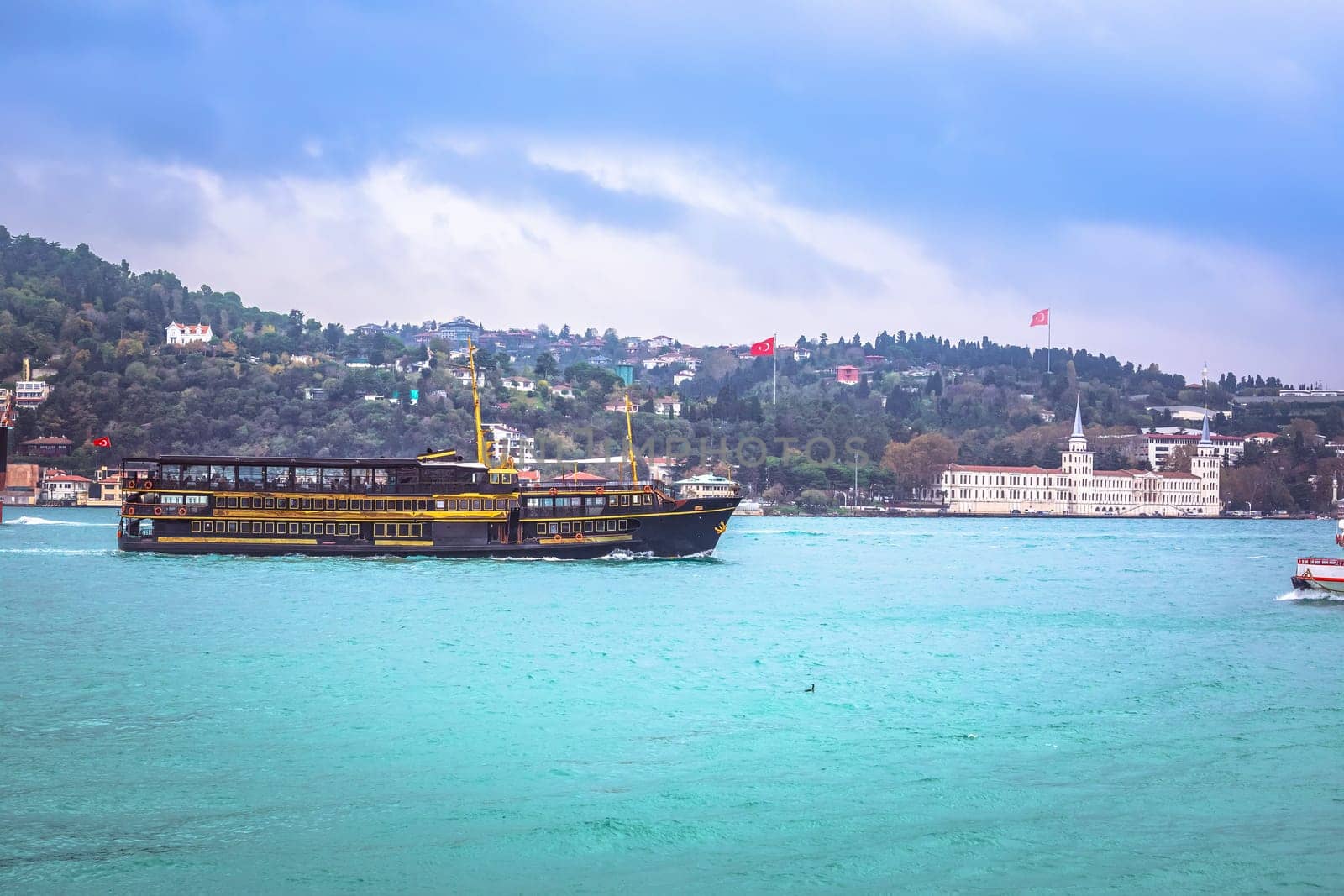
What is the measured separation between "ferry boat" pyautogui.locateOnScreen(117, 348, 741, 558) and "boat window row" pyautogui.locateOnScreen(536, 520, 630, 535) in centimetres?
3

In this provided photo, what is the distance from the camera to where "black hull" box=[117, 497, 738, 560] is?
47.4m

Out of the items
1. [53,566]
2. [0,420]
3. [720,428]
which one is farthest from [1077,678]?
[720,428]

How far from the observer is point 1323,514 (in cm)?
15125

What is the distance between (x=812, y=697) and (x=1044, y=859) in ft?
28.2

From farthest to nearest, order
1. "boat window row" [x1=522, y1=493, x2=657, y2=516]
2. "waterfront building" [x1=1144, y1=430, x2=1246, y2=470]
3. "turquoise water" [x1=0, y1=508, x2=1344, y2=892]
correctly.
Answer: "waterfront building" [x1=1144, y1=430, x2=1246, y2=470] → "boat window row" [x1=522, y1=493, x2=657, y2=516] → "turquoise water" [x1=0, y1=508, x2=1344, y2=892]

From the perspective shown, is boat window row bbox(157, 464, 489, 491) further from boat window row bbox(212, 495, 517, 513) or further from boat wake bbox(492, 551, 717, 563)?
boat wake bbox(492, 551, 717, 563)

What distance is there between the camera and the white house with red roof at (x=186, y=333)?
539 ft

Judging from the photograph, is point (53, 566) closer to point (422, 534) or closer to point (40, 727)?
point (422, 534)

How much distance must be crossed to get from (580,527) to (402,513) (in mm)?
6064

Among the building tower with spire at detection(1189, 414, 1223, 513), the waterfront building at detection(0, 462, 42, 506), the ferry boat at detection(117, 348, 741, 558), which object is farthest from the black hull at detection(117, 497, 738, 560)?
the building tower with spire at detection(1189, 414, 1223, 513)

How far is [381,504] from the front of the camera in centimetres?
4722

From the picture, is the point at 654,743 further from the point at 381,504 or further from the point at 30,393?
the point at 30,393

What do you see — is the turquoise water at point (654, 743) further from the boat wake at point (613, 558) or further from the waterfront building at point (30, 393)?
the waterfront building at point (30, 393)

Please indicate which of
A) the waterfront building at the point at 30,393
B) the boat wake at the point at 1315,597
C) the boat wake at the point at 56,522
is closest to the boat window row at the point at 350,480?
the boat wake at the point at 1315,597
